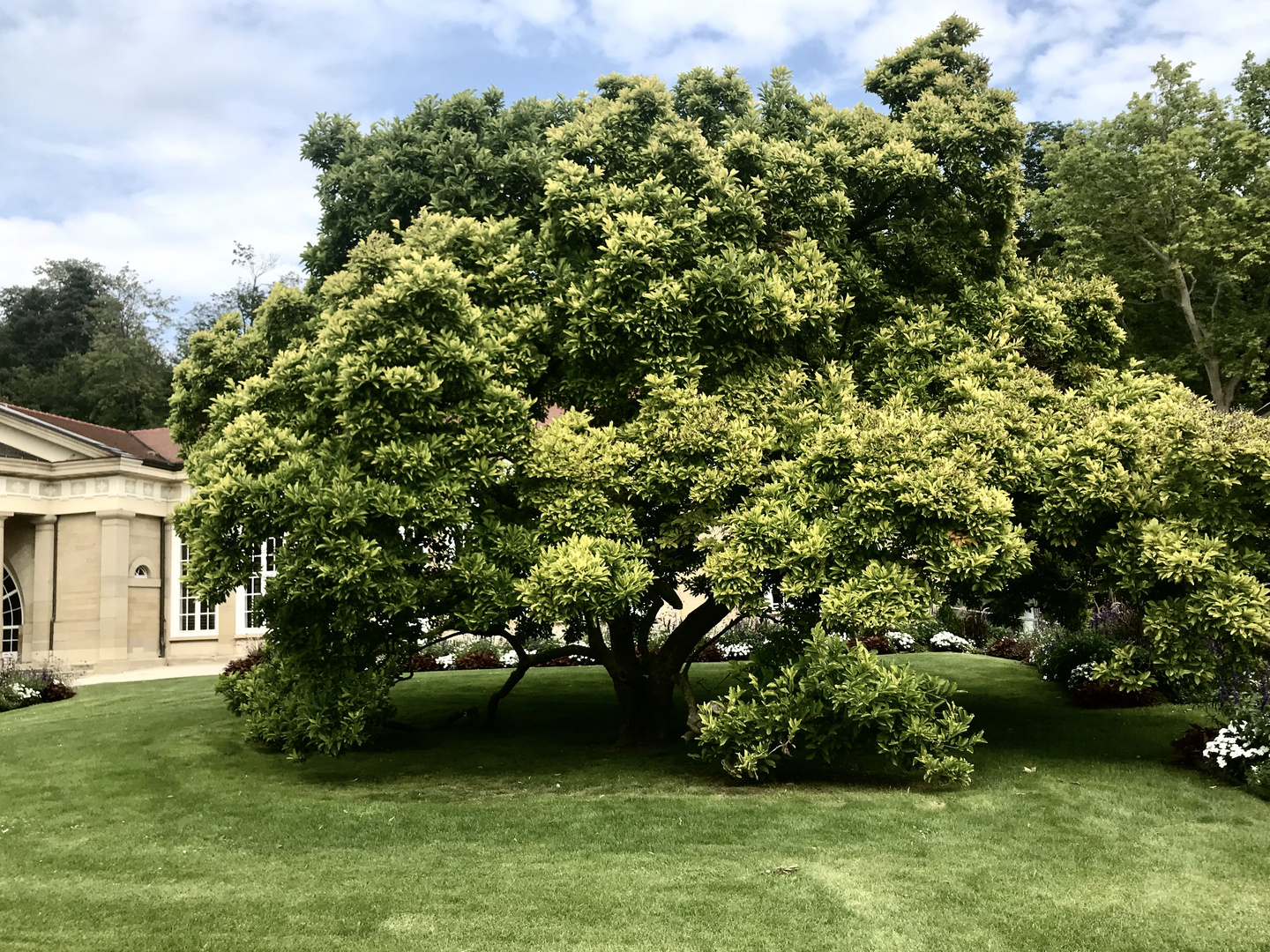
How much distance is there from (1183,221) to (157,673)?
28156mm

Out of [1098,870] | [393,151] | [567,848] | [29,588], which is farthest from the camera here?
[29,588]

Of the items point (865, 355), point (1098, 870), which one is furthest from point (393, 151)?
point (1098, 870)

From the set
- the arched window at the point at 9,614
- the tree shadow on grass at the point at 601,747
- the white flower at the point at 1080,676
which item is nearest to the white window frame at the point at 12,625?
the arched window at the point at 9,614

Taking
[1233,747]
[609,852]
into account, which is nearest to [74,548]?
[609,852]

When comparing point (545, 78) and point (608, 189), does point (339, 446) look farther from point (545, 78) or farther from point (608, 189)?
point (545, 78)

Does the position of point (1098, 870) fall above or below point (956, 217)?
below

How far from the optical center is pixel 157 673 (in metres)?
22.8

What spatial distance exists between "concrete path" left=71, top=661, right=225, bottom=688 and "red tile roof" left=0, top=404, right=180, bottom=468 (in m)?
5.21

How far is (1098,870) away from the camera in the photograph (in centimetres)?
759

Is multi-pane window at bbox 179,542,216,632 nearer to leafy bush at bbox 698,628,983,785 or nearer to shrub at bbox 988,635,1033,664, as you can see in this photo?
shrub at bbox 988,635,1033,664

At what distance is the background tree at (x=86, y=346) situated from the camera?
42.8 metres

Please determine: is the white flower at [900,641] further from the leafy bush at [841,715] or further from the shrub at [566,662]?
the leafy bush at [841,715]

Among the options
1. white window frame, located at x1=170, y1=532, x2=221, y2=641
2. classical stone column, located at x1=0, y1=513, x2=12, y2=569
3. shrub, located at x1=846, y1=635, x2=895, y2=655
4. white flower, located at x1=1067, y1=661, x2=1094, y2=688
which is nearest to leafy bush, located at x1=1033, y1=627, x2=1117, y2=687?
white flower, located at x1=1067, y1=661, x2=1094, y2=688

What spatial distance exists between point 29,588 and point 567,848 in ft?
71.0
